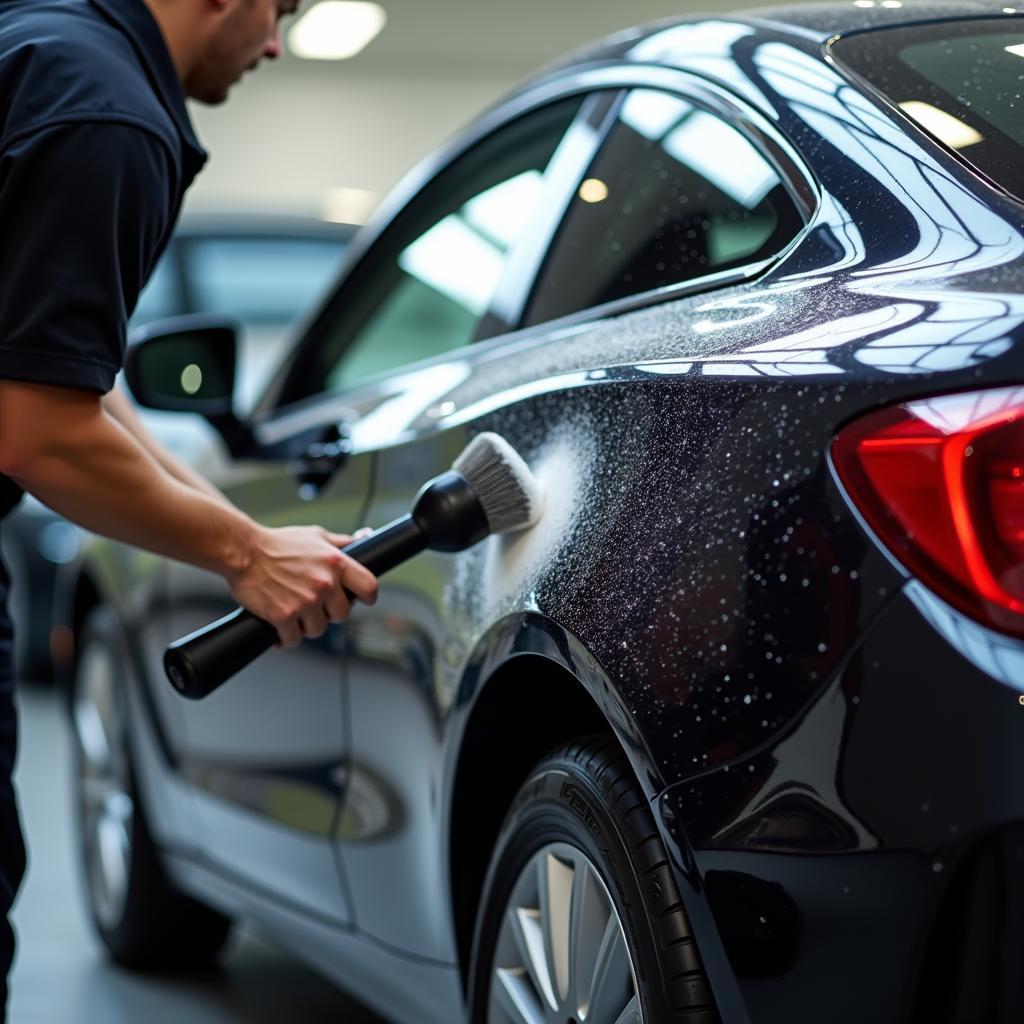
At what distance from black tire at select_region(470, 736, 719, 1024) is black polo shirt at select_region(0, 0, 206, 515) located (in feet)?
1.91

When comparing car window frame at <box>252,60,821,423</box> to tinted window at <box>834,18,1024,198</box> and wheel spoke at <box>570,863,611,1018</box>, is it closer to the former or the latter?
tinted window at <box>834,18,1024,198</box>

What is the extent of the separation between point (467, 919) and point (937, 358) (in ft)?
3.24

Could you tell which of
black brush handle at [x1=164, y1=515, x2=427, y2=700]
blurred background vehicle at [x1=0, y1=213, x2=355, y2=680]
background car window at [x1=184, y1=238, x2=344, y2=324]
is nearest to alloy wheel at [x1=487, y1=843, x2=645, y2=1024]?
black brush handle at [x1=164, y1=515, x2=427, y2=700]

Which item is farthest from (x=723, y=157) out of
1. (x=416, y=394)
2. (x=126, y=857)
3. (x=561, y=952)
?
(x=126, y=857)

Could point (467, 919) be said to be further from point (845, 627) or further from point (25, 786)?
point (25, 786)

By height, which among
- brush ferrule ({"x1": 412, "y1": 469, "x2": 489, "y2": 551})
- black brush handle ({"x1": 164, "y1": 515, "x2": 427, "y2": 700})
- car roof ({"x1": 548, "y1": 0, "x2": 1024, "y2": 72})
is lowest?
black brush handle ({"x1": 164, "y1": 515, "x2": 427, "y2": 700})

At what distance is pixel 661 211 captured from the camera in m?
1.94

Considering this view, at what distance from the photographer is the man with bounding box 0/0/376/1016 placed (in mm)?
1642

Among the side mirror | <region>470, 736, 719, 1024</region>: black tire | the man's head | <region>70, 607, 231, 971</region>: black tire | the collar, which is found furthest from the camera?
<region>70, 607, 231, 971</region>: black tire

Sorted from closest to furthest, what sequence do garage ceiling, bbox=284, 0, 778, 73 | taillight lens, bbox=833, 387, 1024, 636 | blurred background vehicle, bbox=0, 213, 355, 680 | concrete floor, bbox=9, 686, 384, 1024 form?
taillight lens, bbox=833, 387, 1024, 636 < concrete floor, bbox=9, 686, 384, 1024 < blurred background vehicle, bbox=0, 213, 355, 680 < garage ceiling, bbox=284, 0, 778, 73

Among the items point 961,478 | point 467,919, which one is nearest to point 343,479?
point 467,919

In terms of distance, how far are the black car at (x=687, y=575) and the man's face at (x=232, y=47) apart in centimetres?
41

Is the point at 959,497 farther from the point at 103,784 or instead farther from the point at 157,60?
the point at 103,784

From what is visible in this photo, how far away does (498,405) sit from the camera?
74.6 inches
